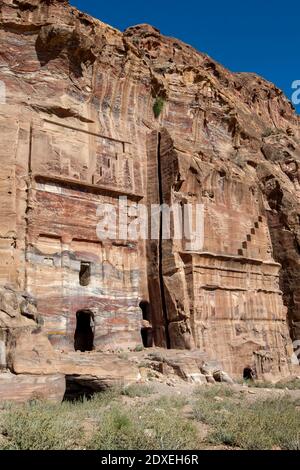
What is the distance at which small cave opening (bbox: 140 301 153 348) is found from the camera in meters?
22.2

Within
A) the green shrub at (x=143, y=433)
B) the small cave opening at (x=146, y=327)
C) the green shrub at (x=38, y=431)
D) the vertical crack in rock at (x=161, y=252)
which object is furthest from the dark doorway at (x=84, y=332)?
the green shrub at (x=38, y=431)

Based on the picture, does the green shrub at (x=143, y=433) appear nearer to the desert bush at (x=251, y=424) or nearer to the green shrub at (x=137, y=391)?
the desert bush at (x=251, y=424)

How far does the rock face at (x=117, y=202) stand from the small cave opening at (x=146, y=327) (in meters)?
0.06

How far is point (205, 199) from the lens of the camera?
2488cm

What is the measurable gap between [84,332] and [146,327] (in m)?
2.91

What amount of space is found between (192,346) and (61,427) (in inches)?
513

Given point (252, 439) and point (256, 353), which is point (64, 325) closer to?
point (256, 353)

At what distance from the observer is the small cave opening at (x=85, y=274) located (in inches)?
813

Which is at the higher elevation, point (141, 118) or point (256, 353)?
point (141, 118)
